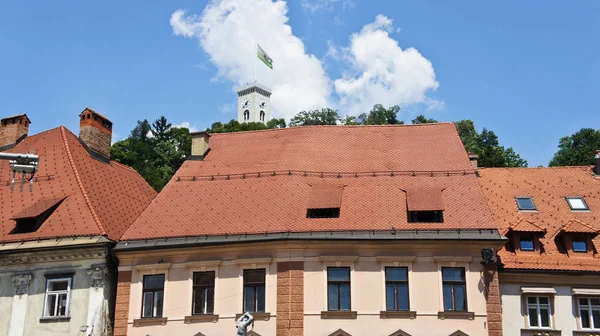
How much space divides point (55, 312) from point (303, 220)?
36.6 feet

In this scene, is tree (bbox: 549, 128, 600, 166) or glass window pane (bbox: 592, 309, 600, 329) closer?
glass window pane (bbox: 592, 309, 600, 329)

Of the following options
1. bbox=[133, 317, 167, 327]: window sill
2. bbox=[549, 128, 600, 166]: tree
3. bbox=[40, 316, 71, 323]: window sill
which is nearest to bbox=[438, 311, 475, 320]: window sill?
bbox=[133, 317, 167, 327]: window sill

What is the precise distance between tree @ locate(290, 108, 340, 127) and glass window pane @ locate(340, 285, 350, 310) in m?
60.9

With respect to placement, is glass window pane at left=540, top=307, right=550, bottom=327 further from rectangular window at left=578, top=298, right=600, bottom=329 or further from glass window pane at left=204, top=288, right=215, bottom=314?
glass window pane at left=204, top=288, right=215, bottom=314

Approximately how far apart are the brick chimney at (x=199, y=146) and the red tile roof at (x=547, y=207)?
45.1 ft

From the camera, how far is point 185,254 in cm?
3269

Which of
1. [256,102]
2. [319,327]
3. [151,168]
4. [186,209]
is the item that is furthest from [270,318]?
[256,102]

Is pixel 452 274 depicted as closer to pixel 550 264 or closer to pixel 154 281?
pixel 550 264

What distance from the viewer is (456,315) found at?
1193 inches

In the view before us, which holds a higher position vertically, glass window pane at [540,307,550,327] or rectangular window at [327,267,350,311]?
rectangular window at [327,267,350,311]

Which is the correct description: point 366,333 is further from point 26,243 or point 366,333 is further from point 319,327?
point 26,243

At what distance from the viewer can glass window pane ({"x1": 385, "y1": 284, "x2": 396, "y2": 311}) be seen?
3081cm

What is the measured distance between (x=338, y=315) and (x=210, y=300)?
538 centimetres

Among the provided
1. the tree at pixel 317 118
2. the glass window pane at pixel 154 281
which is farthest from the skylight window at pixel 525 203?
the tree at pixel 317 118
